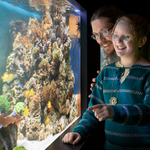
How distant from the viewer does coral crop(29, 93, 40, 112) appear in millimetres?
1360

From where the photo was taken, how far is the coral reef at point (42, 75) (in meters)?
1.16

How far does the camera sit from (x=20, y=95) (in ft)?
3.95

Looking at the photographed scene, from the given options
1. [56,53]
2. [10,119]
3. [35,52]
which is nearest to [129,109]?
[10,119]

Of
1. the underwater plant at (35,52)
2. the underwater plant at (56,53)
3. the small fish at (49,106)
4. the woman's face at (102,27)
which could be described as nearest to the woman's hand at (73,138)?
the small fish at (49,106)

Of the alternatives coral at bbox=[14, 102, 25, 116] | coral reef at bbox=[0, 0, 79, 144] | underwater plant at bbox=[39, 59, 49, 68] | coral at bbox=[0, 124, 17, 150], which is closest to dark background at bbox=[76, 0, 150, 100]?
coral reef at bbox=[0, 0, 79, 144]

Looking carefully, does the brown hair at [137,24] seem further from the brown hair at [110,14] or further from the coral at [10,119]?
the coral at [10,119]

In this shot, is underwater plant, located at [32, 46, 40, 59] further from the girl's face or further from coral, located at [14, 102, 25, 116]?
the girl's face

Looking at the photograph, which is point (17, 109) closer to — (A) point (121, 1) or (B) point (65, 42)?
(B) point (65, 42)

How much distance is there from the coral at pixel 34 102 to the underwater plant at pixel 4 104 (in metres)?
0.29

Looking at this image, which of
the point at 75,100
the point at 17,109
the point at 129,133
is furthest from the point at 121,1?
the point at 17,109

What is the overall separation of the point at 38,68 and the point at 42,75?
0.11 meters

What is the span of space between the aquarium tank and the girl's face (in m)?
0.72

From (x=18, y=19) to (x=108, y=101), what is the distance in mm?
1008

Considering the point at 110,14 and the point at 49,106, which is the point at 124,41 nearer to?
the point at 110,14
